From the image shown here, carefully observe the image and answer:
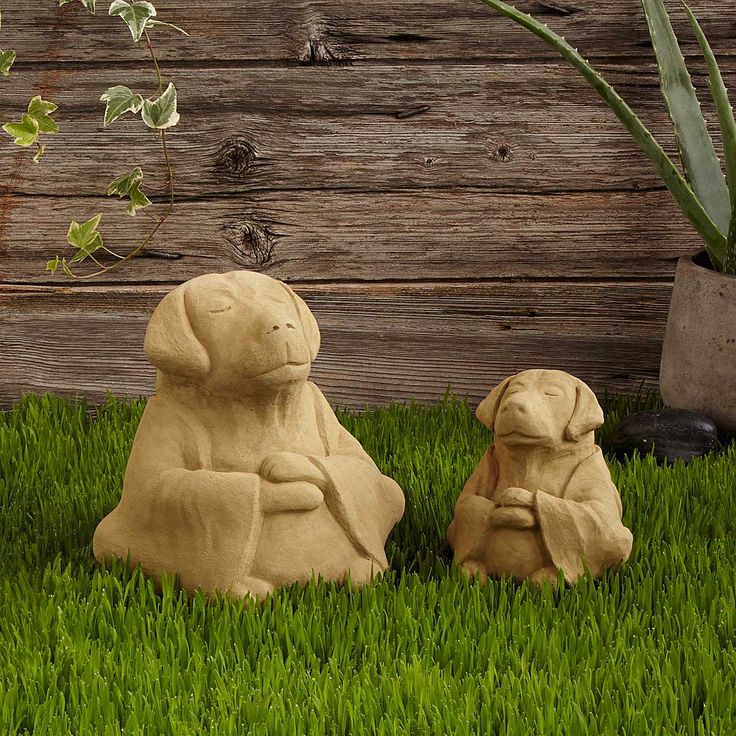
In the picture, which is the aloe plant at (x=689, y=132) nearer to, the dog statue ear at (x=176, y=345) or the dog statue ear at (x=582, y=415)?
the dog statue ear at (x=582, y=415)

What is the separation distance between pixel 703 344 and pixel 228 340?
1.59 meters

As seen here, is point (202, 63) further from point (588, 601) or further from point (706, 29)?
point (588, 601)

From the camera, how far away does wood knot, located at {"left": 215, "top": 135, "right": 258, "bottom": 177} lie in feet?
10.2

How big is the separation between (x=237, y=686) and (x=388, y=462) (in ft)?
3.69

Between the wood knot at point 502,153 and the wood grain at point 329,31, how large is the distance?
268 mm

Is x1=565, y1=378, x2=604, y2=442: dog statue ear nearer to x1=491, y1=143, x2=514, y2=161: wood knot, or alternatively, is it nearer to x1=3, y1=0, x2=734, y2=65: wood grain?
x1=491, y1=143, x2=514, y2=161: wood knot

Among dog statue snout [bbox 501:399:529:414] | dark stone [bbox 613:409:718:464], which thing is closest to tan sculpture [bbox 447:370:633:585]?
dog statue snout [bbox 501:399:529:414]

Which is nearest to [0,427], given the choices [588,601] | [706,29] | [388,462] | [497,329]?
[388,462]

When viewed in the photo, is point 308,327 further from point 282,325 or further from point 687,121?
point 687,121

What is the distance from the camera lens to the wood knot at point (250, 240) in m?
3.14

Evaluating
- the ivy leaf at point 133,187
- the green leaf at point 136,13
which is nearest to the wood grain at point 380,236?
the ivy leaf at point 133,187

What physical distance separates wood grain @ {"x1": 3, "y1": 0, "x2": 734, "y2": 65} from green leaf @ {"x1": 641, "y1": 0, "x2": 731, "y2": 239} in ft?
0.63

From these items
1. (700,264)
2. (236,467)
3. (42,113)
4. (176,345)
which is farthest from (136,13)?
(700,264)

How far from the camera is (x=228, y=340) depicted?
1815 millimetres
